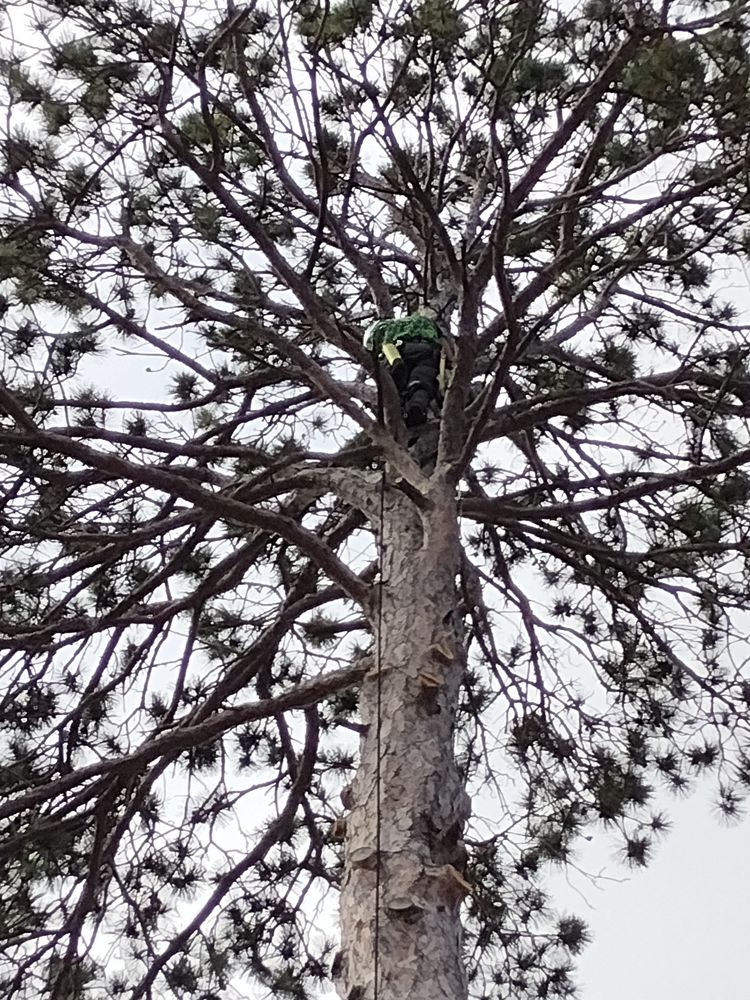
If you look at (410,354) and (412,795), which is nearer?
(412,795)

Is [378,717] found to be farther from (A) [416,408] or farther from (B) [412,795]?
(A) [416,408]

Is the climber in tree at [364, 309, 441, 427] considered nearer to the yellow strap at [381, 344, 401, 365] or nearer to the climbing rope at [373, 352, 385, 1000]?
the yellow strap at [381, 344, 401, 365]

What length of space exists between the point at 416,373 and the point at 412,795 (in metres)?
1.65

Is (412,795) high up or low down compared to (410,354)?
down

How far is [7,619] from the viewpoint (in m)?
4.22

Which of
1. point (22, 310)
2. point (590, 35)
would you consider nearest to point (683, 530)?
point (590, 35)

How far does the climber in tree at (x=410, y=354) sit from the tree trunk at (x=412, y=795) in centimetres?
53

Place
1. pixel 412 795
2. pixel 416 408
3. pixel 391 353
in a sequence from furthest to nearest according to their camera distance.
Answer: pixel 416 408, pixel 391 353, pixel 412 795

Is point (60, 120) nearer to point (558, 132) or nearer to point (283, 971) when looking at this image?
point (558, 132)

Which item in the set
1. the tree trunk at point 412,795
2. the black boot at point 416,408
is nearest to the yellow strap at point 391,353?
the black boot at point 416,408

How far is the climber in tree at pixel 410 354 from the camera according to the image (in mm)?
4129

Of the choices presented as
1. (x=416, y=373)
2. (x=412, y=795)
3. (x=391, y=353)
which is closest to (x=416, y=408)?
(x=416, y=373)

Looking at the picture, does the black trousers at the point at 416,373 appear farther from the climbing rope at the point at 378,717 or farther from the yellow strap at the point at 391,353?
the climbing rope at the point at 378,717

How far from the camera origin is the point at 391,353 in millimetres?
4086
